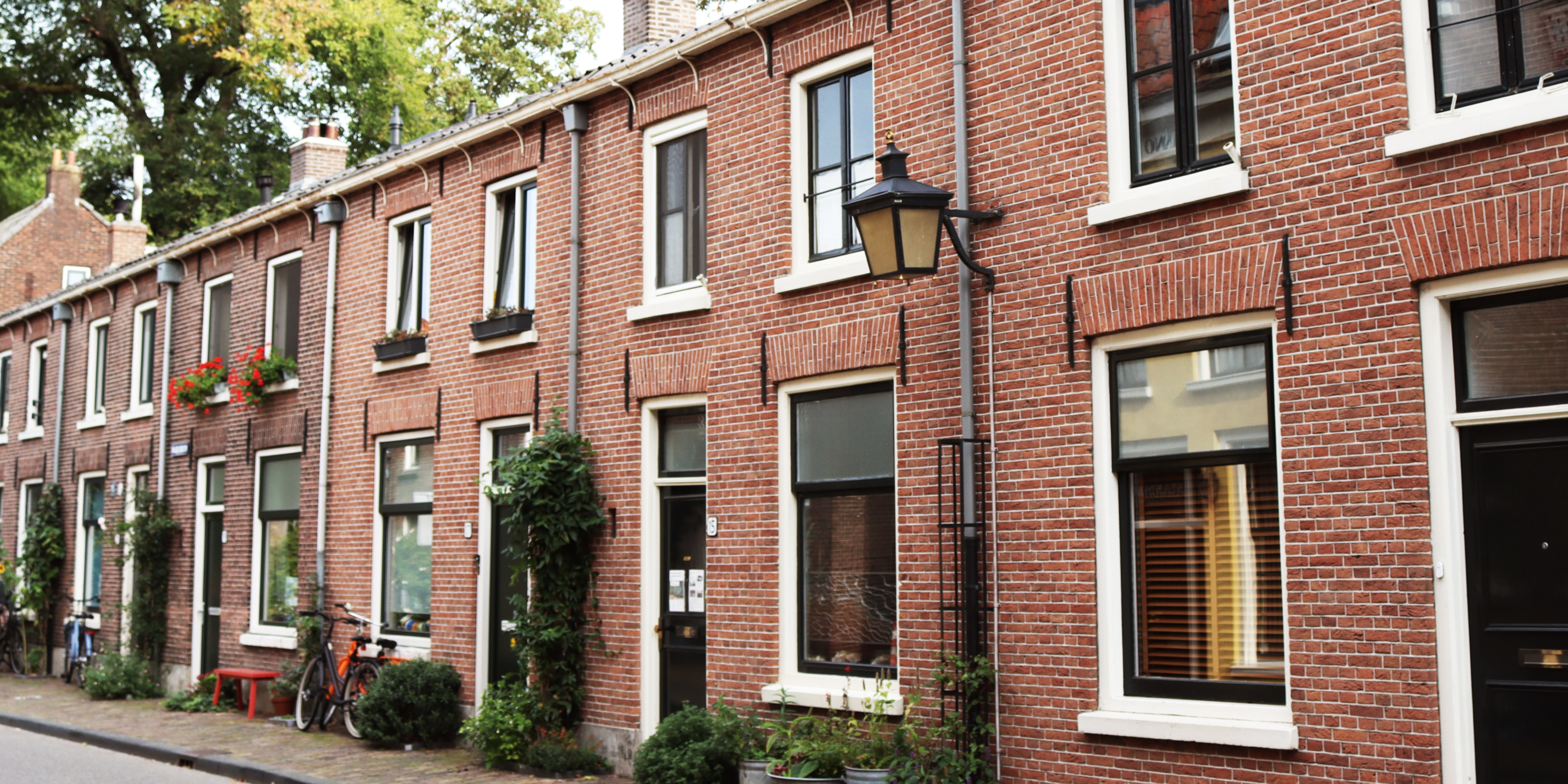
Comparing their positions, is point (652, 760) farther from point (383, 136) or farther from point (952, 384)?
point (383, 136)

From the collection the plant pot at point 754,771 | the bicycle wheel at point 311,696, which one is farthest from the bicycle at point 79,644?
the plant pot at point 754,771

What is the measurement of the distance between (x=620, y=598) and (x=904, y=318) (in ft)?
12.9

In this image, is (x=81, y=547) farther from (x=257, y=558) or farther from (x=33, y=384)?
(x=257, y=558)

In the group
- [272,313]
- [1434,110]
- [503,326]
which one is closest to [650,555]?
[503,326]

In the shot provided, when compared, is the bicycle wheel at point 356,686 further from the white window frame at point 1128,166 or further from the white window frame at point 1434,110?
the white window frame at point 1434,110

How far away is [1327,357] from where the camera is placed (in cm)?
737

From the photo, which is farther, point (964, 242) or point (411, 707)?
point (411, 707)

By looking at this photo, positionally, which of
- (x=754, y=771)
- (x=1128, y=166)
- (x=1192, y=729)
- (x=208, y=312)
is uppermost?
(x=208, y=312)

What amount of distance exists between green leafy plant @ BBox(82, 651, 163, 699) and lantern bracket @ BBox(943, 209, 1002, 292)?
13.9m

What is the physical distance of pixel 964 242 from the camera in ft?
30.4

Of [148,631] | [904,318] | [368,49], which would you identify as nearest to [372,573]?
[148,631]

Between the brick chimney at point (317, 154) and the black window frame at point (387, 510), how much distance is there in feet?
18.4

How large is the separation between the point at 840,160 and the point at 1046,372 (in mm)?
2684

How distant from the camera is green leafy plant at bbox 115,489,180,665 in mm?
18797
